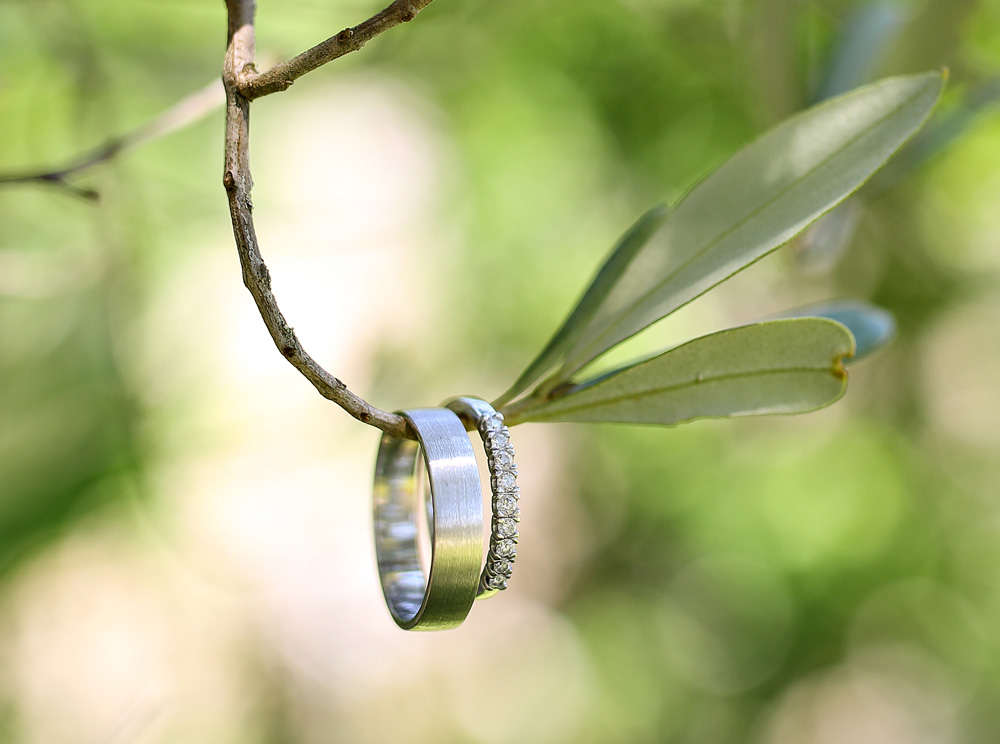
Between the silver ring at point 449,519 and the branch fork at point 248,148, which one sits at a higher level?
A: the branch fork at point 248,148

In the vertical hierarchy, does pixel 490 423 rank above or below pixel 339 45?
below

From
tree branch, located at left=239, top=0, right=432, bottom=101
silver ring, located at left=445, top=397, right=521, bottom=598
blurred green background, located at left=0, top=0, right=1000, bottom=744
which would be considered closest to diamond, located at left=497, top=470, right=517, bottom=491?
silver ring, located at left=445, top=397, right=521, bottom=598

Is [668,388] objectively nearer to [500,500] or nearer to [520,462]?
[500,500]

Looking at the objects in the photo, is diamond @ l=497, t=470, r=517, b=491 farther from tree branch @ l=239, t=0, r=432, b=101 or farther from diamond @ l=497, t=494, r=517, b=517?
tree branch @ l=239, t=0, r=432, b=101

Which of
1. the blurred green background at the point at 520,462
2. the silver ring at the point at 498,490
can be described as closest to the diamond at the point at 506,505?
the silver ring at the point at 498,490

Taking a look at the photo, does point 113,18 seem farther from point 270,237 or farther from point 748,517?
point 748,517

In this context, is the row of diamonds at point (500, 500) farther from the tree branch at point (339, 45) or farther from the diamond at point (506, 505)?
the tree branch at point (339, 45)

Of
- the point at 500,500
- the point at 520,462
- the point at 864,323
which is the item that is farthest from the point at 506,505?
the point at 520,462
